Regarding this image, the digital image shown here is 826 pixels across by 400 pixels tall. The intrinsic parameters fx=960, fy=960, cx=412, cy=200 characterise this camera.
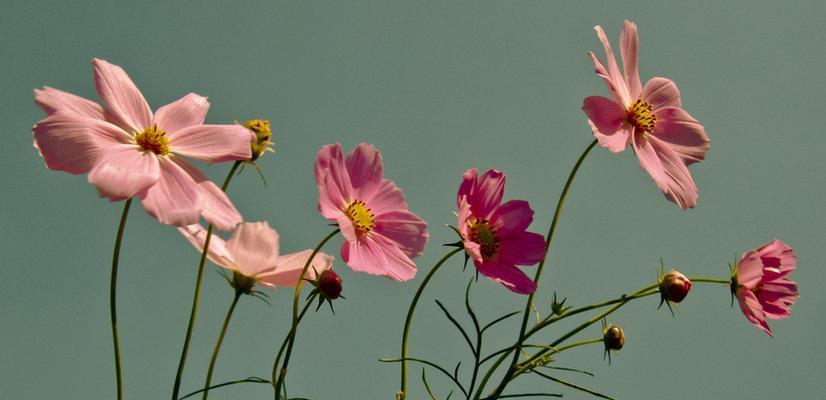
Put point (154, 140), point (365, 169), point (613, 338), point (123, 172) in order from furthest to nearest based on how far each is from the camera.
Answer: point (613, 338)
point (365, 169)
point (154, 140)
point (123, 172)

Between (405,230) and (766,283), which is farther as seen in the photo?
(766,283)

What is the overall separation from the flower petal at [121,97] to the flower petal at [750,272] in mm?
655

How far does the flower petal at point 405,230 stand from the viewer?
2.97 feet

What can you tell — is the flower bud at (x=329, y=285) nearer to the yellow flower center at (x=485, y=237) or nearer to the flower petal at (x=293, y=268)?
the flower petal at (x=293, y=268)

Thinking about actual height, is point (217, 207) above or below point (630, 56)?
below

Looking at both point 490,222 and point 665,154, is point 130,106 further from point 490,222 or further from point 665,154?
point 665,154

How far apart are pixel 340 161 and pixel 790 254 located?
538 mm

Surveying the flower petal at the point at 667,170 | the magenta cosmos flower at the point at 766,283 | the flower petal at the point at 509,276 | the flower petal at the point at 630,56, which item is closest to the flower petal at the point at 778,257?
the magenta cosmos flower at the point at 766,283

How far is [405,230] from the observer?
923mm

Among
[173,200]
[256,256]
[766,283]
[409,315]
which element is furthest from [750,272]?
[173,200]

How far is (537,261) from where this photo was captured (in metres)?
0.94

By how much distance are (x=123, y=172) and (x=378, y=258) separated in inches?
10.0

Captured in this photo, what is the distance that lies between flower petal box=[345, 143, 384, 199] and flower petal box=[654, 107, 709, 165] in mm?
357

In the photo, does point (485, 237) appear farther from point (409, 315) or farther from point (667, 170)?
point (667, 170)
